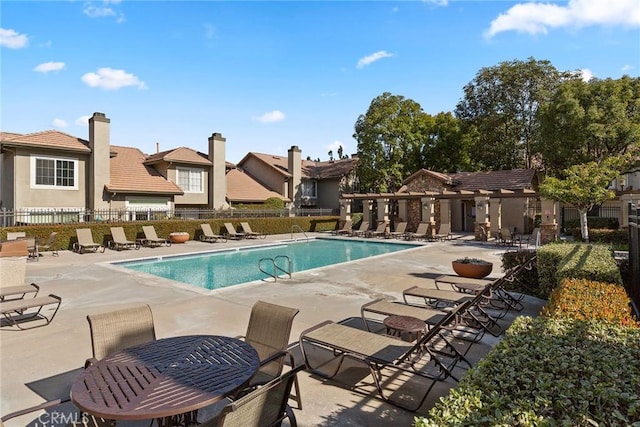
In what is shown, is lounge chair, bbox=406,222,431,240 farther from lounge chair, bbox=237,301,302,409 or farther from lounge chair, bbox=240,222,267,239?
lounge chair, bbox=237,301,302,409

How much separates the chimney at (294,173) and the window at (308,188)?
0.69 metres

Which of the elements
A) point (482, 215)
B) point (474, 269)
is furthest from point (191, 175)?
point (474, 269)

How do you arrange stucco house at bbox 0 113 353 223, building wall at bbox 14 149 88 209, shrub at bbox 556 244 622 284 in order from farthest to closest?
1. stucco house at bbox 0 113 353 223
2. building wall at bbox 14 149 88 209
3. shrub at bbox 556 244 622 284

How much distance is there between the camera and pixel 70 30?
12.0 metres

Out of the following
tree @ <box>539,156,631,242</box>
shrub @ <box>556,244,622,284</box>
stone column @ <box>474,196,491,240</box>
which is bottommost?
shrub @ <box>556,244,622,284</box>

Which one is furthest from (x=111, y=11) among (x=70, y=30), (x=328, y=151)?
(x=328, y=151)

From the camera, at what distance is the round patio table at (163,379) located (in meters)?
2.42

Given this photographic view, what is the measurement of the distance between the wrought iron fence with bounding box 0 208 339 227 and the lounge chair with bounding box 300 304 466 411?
18245mm

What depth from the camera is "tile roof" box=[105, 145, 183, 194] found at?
2345 cm

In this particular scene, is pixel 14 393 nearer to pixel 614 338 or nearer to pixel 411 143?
pixel 614 338

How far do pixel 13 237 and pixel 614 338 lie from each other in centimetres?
1939

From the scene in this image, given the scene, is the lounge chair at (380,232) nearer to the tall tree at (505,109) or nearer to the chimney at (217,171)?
the chimney at (217,171)

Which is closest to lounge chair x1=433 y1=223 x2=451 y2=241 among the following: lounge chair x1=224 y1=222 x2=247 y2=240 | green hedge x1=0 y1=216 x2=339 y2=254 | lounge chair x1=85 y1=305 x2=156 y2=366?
green hedge x1=0 y1=216 x2=339 y2=254

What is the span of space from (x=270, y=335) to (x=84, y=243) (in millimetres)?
15925
